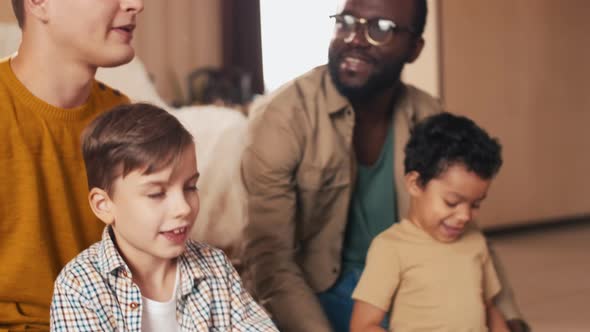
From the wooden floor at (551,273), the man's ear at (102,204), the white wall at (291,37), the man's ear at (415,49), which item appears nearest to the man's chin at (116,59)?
the man's ear at (102,204)

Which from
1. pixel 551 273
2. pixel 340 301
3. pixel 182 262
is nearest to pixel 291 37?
pixel 551 273

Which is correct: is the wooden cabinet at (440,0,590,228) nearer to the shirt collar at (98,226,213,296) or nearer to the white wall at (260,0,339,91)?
the white wall at (260,0,339,91)

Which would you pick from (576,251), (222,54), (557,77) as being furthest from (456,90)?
(222,54)

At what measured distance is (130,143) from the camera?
121cm

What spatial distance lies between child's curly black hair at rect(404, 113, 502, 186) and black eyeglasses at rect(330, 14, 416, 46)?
263mm

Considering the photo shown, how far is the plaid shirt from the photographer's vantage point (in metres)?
1.20

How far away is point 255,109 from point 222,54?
3731mm

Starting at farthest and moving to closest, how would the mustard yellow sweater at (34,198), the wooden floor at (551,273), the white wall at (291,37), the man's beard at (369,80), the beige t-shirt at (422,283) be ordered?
1. the white wall at (291,37)
2. the wooden floor at (551,273)
3. the man's beard at (369,80)
4. the beige t-shirt at (422,283)
5. the mustard yellow sweater at (34,198)

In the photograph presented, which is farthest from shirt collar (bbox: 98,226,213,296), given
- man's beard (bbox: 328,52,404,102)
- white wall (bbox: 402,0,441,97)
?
white wall (bbox: 402,0,441,97)

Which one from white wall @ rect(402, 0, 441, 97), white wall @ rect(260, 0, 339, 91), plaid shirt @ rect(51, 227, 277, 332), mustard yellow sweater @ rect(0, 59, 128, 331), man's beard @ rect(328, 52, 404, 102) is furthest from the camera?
white wall @ rect(260, 0, 339, 91)

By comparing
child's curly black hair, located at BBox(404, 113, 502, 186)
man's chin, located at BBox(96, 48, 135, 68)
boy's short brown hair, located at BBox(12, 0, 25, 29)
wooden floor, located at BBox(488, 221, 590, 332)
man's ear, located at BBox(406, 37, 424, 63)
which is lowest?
wooden floor, located at BBox(488, 221, 590, 332)

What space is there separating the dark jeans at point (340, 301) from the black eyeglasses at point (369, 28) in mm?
553

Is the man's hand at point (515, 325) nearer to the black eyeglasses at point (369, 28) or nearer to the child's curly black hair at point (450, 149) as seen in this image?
the child's curly black hair at point (450, 149)

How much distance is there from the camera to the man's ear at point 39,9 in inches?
52.9
